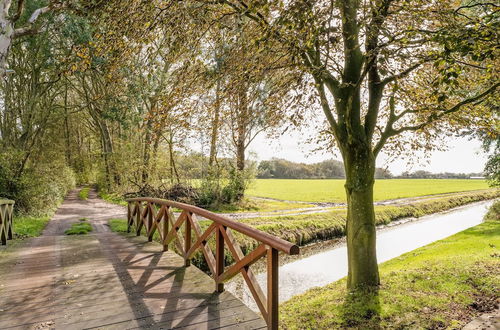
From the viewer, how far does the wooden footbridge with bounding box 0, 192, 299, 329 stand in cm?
371

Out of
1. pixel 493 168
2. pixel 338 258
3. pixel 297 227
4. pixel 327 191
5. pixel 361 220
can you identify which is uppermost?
pixel 493 168

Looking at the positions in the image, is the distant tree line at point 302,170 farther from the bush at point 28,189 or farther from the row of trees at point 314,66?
the row of trees at point 314,66

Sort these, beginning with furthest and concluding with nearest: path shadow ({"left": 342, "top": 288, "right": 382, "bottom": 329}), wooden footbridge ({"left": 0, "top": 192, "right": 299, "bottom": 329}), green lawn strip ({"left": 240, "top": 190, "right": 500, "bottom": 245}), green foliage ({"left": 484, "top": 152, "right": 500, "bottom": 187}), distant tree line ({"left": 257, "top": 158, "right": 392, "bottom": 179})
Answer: distant tree line ({"left": 257, "top": 158, "right": 392, "bottom": 179}), green foliage ({"left": 484, "top": 152, "right": 500, "bottom": 187}), green lawn strip ({"left": 240, "top": 190, "right": 500, "bottom": 245}), path shadow ({"left": 342, "top": 288, "right": 382, "bottom": 329}), wooden footbridge ({"left": 0, "top": 192, "right": 299, "bottom": 329})

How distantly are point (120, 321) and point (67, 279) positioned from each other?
7.33ft

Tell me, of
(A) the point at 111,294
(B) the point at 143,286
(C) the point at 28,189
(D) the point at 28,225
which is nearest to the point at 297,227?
(B) the point at 143,286

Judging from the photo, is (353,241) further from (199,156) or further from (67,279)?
(199,156)

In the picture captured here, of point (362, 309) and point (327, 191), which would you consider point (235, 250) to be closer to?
point (362, 309)

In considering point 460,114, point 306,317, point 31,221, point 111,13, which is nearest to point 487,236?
point 460,114

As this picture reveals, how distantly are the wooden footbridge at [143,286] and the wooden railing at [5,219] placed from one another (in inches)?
50.5

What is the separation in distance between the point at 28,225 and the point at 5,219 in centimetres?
346

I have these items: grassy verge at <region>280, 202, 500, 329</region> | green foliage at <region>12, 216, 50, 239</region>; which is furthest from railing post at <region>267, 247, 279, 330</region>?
green foliage at <region>12, 216, 50, 239</region>

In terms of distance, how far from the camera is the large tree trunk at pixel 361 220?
686 cm

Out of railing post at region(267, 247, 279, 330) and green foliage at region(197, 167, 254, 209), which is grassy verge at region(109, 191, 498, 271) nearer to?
A: green foliage at region(197, 167, 254, 209)

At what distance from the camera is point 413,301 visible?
608cm
